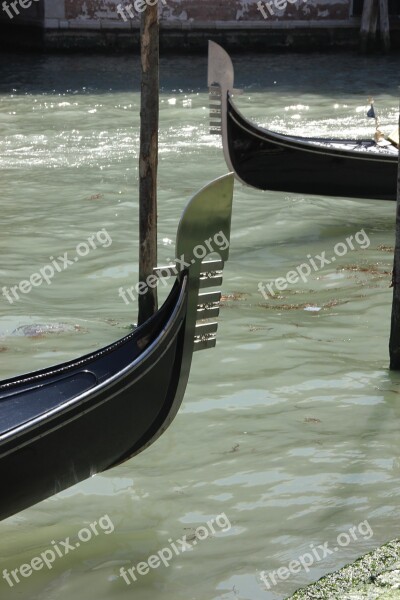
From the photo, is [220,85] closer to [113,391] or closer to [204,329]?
[204,329]

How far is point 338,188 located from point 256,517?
357 centimetres

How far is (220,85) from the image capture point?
568 centimetres

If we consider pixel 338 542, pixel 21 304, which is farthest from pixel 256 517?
pixel 21 304

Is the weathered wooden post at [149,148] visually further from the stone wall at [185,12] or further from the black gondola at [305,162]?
the stone wall at [185,12]

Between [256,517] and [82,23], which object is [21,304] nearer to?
[256,517]

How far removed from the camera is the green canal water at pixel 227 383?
2.82 m

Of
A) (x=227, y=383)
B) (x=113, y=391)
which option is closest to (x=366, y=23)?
(x=227, y=383)

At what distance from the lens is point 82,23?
528 inches

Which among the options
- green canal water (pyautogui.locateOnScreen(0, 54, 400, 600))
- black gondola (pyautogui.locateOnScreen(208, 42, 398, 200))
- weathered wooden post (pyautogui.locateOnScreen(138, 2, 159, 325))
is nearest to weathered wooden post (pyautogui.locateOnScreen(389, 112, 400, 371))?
green canal water (pyautogui.locateOnScreen(0, 54, 400, 600))

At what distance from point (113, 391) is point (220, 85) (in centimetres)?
326

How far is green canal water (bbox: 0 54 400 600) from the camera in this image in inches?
111

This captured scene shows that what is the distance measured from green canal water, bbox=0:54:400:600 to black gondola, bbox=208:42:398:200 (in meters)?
→ 0.22

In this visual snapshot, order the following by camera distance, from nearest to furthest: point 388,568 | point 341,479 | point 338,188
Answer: point 388,568 → point 341,479 → point 338,188

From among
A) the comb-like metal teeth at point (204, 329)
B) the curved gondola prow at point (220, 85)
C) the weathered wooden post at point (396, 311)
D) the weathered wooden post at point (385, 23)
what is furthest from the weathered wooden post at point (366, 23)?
the comb-like metal teeth at point (204, 329)
